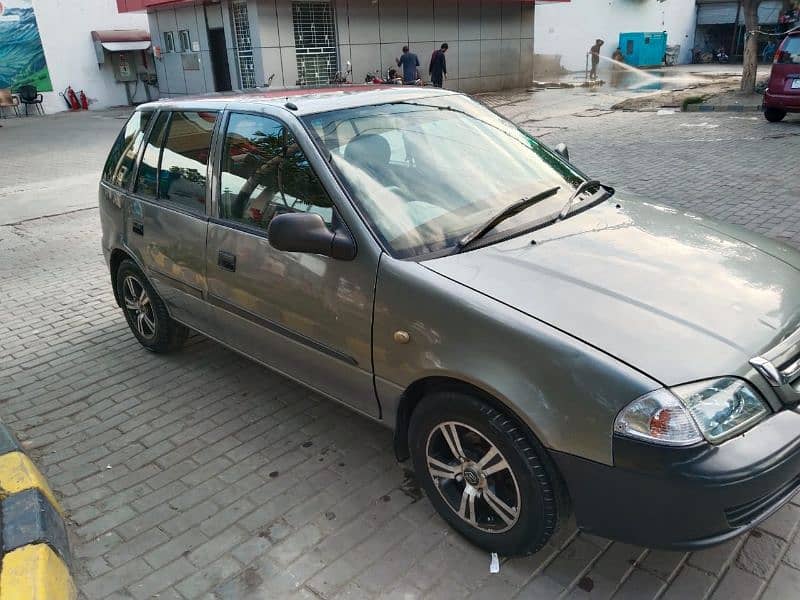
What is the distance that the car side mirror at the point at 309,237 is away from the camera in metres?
2.77

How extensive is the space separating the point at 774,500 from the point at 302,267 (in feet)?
6.96

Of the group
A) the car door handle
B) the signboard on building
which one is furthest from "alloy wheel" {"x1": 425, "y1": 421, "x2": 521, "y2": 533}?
the signboard on building

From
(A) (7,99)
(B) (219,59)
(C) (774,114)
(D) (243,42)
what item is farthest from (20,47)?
(C) (774,114)

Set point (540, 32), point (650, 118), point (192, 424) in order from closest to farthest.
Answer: point (192, 424), point (650, 118), point (540, 32)

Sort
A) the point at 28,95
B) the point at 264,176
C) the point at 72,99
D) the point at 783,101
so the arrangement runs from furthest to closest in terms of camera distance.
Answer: the point at 72,99
the point at 28,95
the point at 783,101
the point at 264,176

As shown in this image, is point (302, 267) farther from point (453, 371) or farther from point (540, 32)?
point (540, 32)

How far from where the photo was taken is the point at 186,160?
3.85m

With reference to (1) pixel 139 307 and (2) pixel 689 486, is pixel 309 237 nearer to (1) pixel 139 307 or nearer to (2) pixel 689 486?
(2) pixel 689 486

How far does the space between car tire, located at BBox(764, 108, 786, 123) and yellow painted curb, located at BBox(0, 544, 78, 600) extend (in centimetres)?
1469

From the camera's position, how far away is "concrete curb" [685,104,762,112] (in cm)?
1522

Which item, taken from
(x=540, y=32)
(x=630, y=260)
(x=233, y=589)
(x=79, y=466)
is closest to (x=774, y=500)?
(x=630, y=260)

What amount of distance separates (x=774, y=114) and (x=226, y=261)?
13.6 metres

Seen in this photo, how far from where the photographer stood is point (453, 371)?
2461 millimetres

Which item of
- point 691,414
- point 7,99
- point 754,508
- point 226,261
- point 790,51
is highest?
point 790,51
